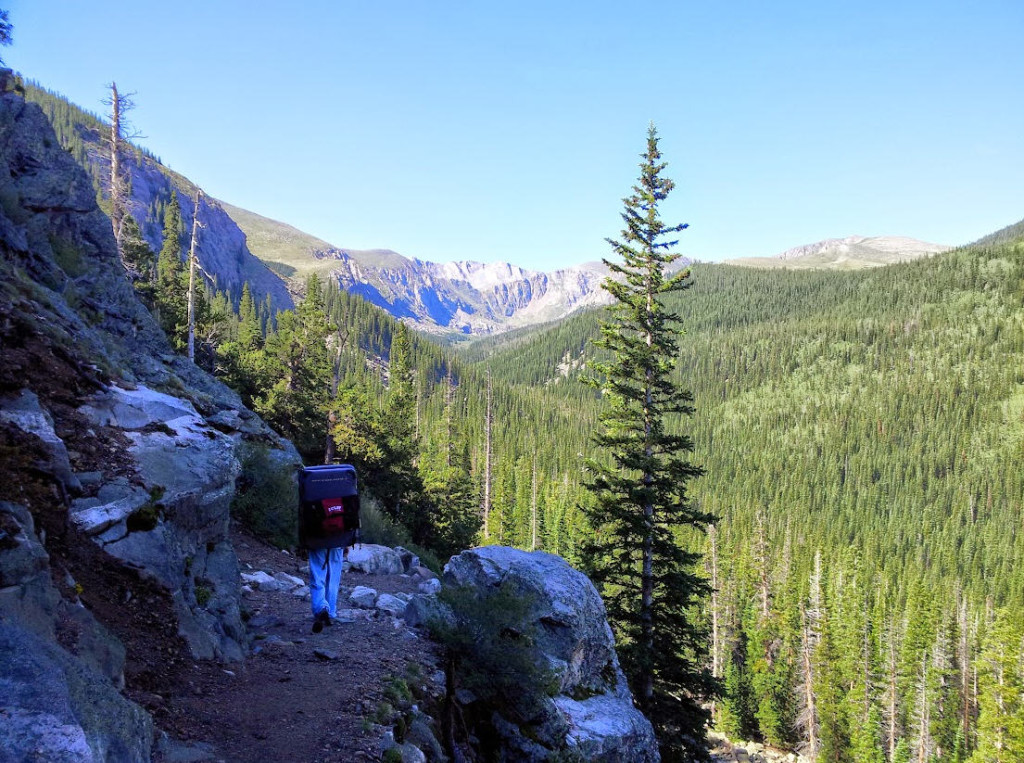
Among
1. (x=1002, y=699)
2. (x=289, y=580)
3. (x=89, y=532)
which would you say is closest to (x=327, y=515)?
(x=89, y=532)

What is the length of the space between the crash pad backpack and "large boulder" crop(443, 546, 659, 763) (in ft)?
9.19

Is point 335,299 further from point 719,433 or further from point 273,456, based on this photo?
point 273,456

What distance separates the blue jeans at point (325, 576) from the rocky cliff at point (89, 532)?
3.72 ft

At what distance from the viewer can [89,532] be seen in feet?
21.0

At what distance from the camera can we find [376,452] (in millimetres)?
32938

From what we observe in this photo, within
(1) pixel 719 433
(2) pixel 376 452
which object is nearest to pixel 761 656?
(2) pixel 376 452

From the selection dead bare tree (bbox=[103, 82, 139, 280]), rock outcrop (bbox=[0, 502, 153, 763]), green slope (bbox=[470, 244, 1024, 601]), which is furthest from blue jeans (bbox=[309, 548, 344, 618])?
green slope (bbox=[470, 244, 1024, 601])

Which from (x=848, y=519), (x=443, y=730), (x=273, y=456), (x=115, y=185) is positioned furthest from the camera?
(x=848, y=519)

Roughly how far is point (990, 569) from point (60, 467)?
13512 cm

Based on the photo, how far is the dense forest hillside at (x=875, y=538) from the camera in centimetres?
4709

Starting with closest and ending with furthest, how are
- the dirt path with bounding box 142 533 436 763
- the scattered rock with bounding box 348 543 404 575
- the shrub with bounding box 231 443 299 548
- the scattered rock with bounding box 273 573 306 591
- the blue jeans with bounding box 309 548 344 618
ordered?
the dirt path with bounding box 142 533 436 763 < the blue jeans with bounding box 309 548 344 618 < the scattered rock with bounding box 273 573 306 591 < the shrub with bounding box 231 443 299 548 < the scattered rock with bounding box 348 543 404 575

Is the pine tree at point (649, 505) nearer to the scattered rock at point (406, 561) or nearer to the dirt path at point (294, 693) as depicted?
the scattered rock at point (406, 561)

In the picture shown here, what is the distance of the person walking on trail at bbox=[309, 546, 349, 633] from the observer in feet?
27.1

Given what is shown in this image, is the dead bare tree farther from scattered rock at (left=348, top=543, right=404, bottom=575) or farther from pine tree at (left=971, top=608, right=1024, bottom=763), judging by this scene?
pine tree at (left=971, top=608, right=1024, bottom=763)
